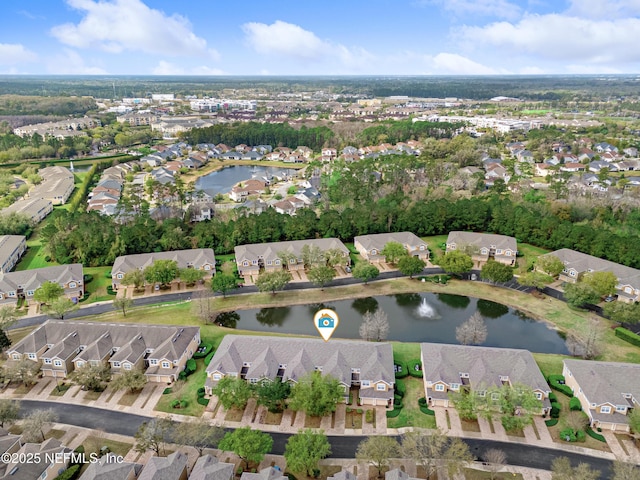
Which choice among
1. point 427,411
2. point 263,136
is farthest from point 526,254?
point 263,136

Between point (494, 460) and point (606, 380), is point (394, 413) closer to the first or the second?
point (494, 460)

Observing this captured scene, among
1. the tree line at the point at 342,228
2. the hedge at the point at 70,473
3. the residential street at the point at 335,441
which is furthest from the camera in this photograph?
the tree line at the point at 342,228

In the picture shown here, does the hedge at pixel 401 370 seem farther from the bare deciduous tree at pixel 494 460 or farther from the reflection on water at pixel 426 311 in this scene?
the reflection on water at pixel 426 311

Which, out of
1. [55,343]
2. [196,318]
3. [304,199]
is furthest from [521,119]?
[55,343]

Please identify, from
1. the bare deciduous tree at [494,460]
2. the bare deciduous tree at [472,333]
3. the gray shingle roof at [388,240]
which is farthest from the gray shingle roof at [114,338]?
the gray shingle roof at [388,240]

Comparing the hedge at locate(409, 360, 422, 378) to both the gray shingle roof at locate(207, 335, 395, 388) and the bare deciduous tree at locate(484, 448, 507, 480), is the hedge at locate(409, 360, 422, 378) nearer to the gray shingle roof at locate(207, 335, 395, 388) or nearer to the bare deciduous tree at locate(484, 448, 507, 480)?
the gray shingle roof at locate(207, 335, 395, 388)
